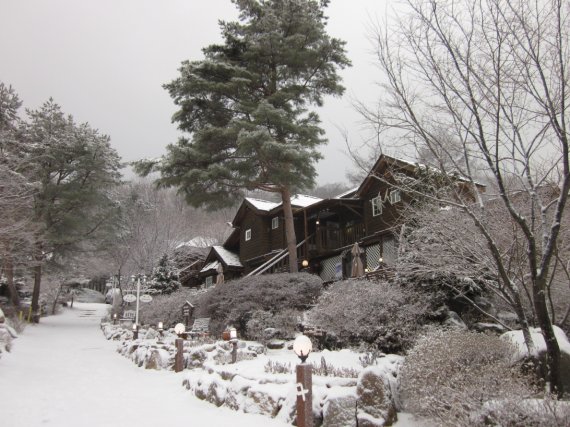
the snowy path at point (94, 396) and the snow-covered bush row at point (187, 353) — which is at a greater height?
the snow-covered bush row at point (187, 353)

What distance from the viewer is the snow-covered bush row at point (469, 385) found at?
4.83 m

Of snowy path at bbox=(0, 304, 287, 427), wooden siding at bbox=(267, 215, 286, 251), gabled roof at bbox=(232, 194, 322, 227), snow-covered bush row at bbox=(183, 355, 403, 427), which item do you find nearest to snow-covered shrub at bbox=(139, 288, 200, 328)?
snowy path at bbox=(0, 304, 287, 427)

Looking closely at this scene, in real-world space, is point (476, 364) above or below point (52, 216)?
below

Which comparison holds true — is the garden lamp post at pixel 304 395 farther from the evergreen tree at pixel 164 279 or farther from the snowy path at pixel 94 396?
the evergreen tree at pixel 164 279

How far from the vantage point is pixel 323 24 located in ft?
62.4

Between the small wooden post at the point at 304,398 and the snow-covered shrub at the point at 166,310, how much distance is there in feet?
47.1

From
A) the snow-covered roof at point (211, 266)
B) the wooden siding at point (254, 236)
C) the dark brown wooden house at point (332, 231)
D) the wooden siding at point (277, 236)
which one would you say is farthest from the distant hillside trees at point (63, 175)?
the wooden siding at point (277, 236)

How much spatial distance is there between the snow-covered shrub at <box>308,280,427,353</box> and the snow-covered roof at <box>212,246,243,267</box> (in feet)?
57.6

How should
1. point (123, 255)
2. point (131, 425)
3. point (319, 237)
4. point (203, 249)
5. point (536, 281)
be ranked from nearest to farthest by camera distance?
point (536, 281), point (131, 425), point (319, 237), point (123, 255), point (203, 249)

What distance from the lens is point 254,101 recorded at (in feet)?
64.7

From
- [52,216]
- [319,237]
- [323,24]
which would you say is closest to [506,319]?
[319,237]

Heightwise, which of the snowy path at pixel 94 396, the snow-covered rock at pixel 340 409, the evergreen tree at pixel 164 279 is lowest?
the snowy path at pixel 94 396

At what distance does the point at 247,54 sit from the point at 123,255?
860 inches

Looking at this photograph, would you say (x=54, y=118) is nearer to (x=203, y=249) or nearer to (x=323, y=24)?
(x=203, y=249)
